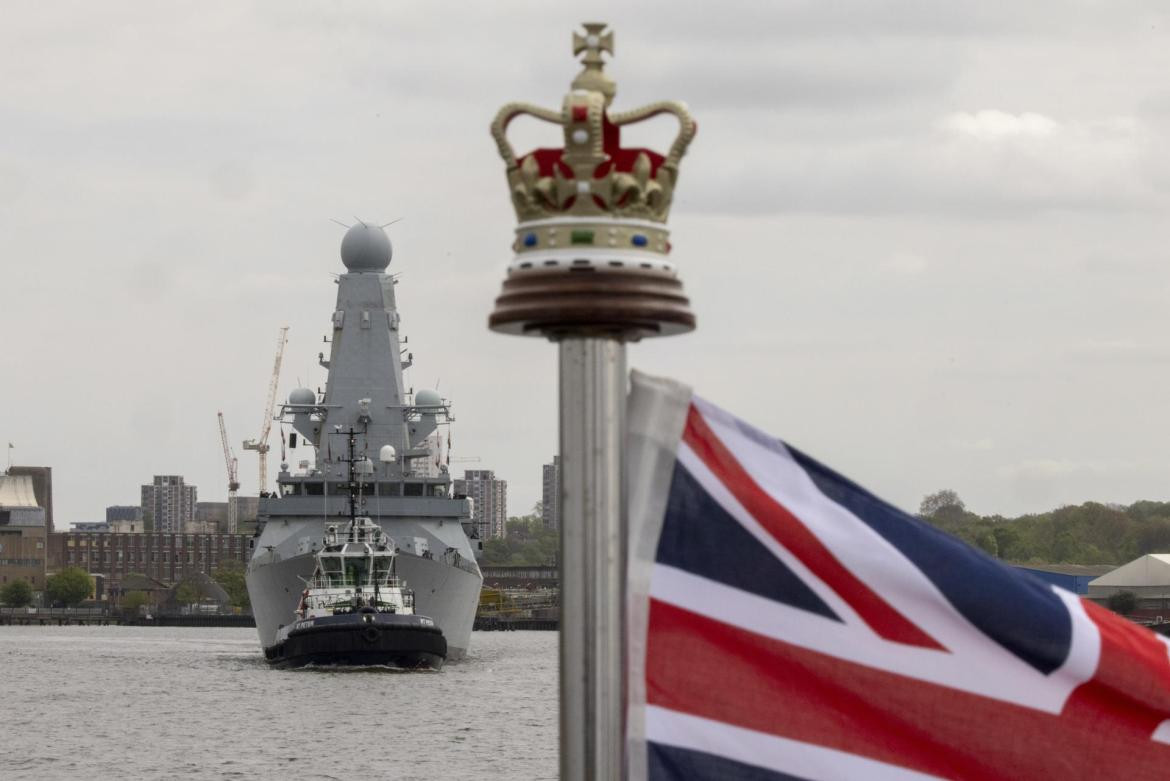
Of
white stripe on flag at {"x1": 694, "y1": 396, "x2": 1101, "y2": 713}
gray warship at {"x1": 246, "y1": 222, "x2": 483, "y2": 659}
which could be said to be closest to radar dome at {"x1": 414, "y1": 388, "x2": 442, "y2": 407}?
gray warship at {"x1": 246, "y1": 222, "x2": 483, "y2": 659}

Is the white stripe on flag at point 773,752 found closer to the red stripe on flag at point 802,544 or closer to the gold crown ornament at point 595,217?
the red stripe on flag at point 802,544

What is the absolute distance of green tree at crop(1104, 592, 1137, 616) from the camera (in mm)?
140750

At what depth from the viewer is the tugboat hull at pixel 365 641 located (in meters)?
94.2

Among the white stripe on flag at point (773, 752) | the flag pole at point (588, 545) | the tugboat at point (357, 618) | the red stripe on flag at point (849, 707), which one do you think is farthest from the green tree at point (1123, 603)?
the flag pole at point (588, 545)

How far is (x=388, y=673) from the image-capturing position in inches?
3797

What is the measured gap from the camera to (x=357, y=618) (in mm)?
94125

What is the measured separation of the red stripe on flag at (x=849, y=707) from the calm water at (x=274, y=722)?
166 feet

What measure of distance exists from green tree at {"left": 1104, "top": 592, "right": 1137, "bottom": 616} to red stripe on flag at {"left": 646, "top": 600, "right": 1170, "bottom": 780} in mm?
133577

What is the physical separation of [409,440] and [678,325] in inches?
4864

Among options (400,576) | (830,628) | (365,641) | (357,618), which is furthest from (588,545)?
(400,576)

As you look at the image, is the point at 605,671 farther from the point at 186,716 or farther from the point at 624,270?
the point at 186,716

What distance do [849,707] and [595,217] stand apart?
2.04 m

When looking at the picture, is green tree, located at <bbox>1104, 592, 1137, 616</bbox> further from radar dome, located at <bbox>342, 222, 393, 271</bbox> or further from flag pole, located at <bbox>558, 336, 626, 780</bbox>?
flag pole, located at <bbox>558, 336, 626, 780</bbox>

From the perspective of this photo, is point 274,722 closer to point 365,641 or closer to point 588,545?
point 365,641
